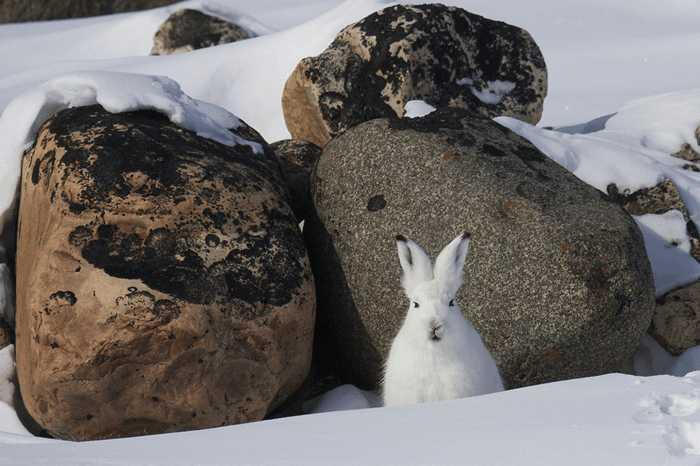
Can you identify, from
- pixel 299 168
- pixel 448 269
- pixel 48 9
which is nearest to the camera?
pixel 448 269

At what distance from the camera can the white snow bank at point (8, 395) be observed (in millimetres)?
5195

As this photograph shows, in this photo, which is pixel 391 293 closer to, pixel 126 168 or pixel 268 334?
pixel 268 334

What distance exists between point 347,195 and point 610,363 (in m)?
1.56

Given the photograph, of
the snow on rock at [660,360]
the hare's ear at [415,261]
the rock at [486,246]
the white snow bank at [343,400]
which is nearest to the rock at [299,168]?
the rock at [486,246]

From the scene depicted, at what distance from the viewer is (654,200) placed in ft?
21.8

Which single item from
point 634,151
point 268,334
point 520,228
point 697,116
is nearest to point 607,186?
point 634,151

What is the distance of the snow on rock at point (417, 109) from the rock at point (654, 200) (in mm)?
1190

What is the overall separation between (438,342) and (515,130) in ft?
8.60

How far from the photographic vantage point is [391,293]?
5465 millimetres

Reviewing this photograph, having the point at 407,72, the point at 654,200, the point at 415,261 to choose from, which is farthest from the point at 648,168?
the point at 415,261

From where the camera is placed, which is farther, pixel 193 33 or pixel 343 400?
pixel 193 33

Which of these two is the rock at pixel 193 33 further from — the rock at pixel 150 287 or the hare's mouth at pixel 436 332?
the hare's mouth at pixel 436 332

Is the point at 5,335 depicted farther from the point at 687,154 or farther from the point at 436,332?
the point at 687,154

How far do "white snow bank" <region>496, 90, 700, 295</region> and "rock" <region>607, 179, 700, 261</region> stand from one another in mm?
37
